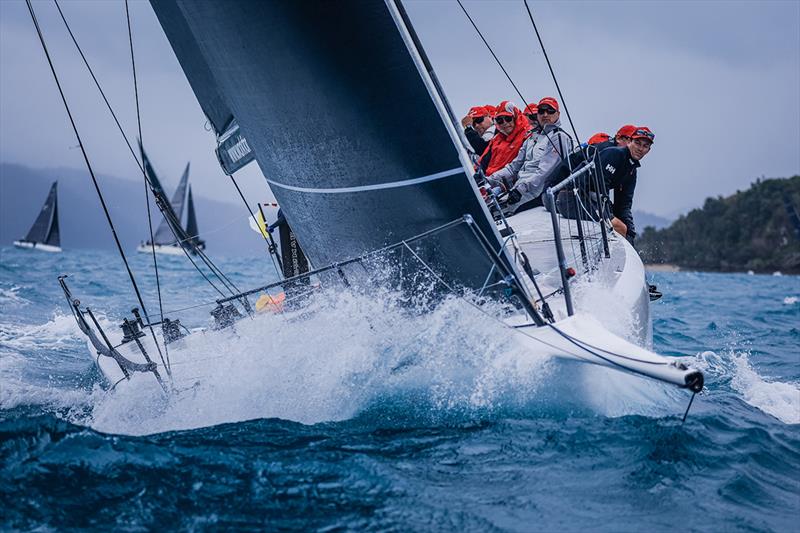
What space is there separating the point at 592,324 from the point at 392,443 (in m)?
1.19

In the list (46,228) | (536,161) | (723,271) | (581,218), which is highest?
(46,228)

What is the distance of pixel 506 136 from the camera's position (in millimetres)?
5961

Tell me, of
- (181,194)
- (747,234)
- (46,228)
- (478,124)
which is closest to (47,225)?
(46,228)

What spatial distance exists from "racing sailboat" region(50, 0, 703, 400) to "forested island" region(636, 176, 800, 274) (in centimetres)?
5615

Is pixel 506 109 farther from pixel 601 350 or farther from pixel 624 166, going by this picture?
pixel 601 350

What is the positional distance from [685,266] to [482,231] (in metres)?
68.7

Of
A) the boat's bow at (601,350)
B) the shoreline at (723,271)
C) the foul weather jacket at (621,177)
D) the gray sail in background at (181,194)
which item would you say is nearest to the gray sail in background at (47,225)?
the gray sail in background at (181,194)

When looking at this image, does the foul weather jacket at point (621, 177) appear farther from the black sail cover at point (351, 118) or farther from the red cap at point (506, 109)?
the black sail cover at point (351, 118)

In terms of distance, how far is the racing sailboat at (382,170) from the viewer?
11.3 feet

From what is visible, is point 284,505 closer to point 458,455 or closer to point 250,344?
point 458,455

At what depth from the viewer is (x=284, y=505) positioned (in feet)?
8.35

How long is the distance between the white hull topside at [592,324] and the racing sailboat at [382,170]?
1cm

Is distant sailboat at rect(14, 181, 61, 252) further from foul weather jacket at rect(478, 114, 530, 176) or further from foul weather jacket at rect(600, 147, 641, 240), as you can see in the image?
foul weather jacket at rect(600, 147, 641, 240)

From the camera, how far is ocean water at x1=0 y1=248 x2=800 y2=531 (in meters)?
2.57
